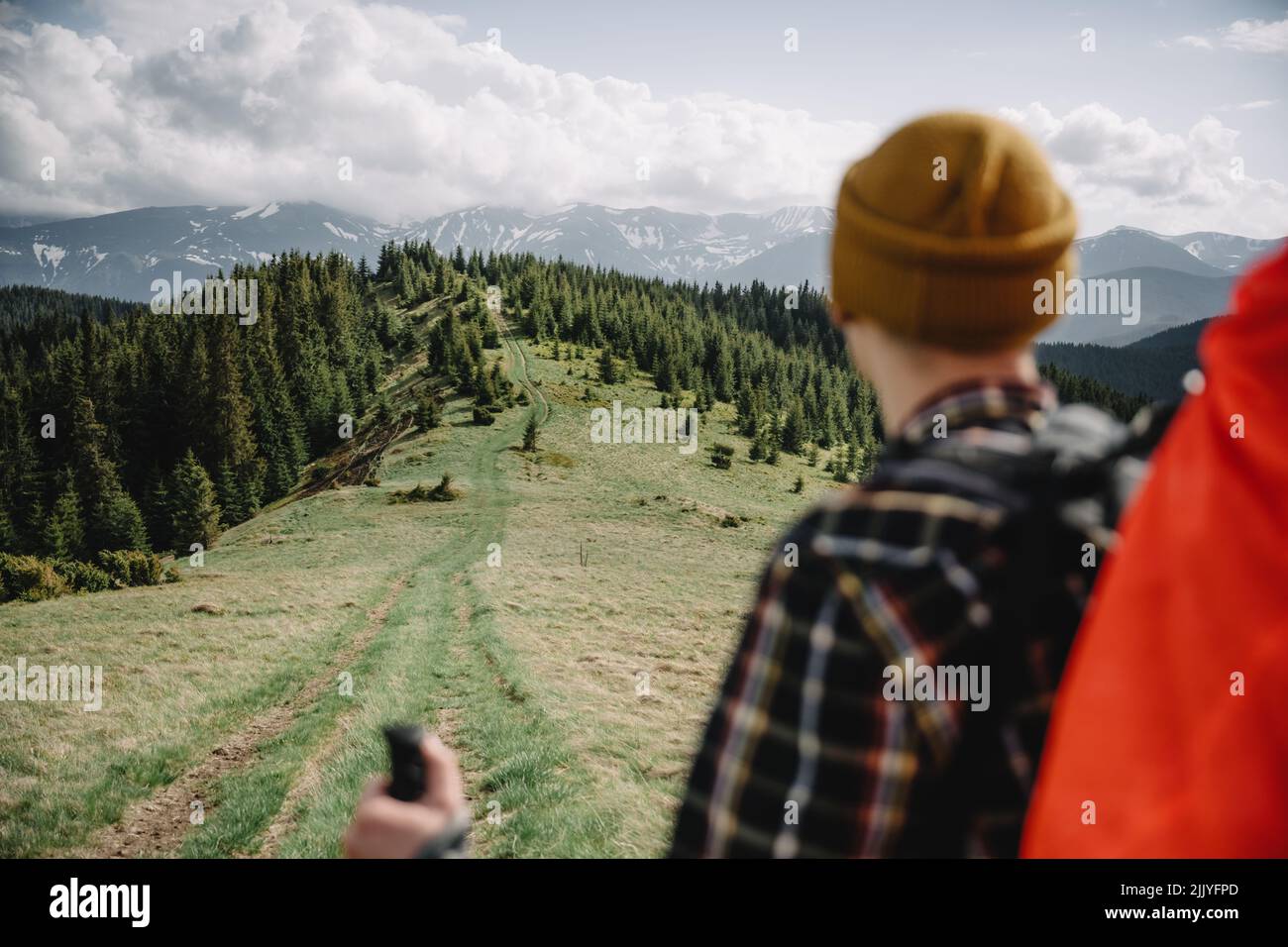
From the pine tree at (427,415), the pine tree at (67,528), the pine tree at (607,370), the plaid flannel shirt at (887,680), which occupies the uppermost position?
the pine tree at (607,370)

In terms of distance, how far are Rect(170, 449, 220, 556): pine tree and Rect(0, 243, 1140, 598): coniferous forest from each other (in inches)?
5.8

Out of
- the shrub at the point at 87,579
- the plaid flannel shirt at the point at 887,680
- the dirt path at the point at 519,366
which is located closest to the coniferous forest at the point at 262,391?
the shrub at the point at 87,579

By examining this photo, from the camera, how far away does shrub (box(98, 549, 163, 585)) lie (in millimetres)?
28188

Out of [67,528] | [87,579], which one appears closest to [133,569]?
[87,579]

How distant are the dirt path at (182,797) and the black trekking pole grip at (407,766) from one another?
7.81 meters

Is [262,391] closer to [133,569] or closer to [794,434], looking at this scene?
[133,569]

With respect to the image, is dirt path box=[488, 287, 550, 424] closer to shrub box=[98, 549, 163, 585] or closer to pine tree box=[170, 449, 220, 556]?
pine tree box=[170, 449, 220, 556]

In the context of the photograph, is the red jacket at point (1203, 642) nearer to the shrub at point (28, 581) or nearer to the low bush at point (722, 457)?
the shrub at point (28, 581)

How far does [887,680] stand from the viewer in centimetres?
117

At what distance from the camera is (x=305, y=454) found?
218ft

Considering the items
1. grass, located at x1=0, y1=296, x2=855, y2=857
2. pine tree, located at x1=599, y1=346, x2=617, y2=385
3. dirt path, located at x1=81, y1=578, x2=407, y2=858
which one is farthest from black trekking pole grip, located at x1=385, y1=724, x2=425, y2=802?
pine tree, located at x1=599, y1=346, x2=617, y2=385

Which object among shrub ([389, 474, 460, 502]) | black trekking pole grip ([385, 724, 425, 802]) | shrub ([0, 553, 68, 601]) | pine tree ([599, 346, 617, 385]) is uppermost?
pine tree ([599, 346, 617, 385])

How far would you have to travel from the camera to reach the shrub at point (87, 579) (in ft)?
91.6
